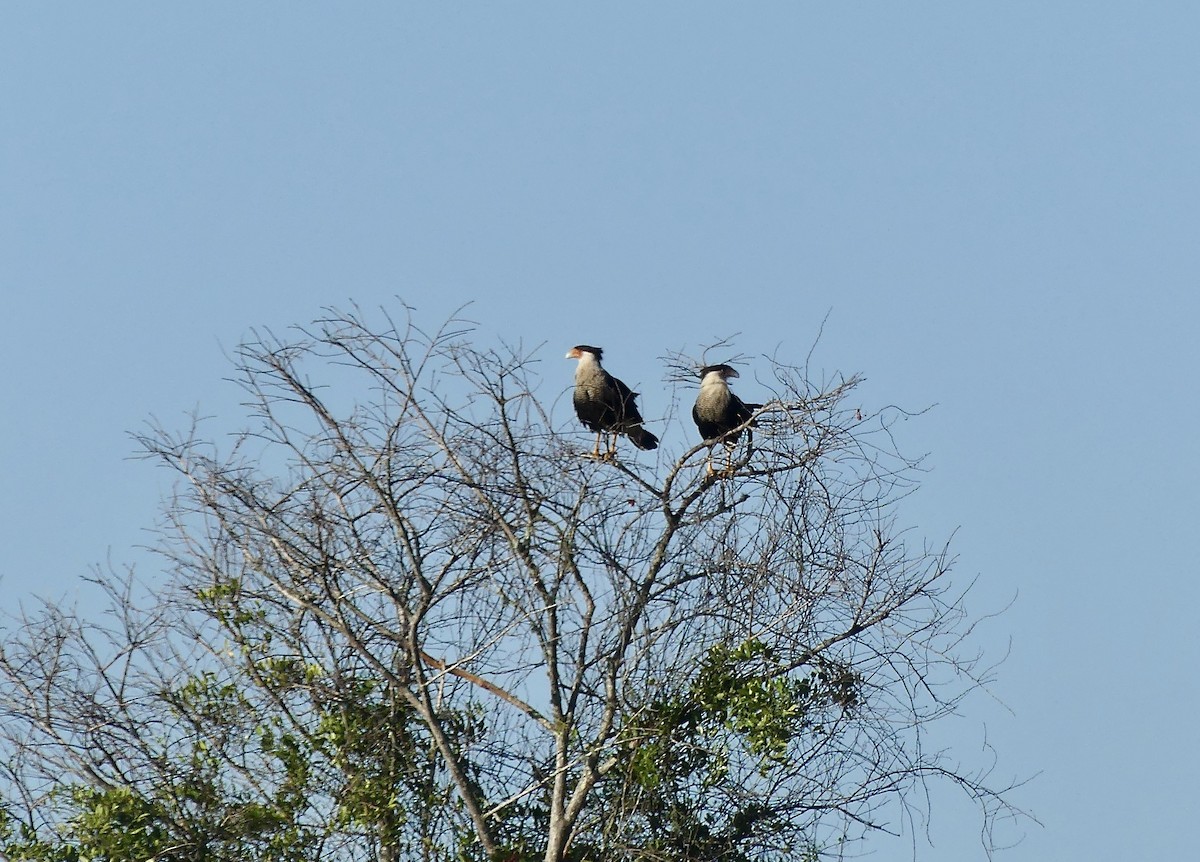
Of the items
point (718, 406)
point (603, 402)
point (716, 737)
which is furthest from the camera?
point (603, 402)

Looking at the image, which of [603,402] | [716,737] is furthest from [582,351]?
[716,737]

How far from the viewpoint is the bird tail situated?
10.5 meters

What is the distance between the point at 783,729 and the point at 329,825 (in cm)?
212

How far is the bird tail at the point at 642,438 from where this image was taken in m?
10.5

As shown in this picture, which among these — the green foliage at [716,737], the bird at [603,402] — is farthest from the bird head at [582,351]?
the green foliage at [716,737]

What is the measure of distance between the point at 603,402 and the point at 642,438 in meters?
0.34

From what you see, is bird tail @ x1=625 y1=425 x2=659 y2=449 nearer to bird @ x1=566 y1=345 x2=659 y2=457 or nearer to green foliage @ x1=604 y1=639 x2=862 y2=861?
bird @ x1=566 y1=345 x2=659 y2=457

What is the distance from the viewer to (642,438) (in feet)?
35.0

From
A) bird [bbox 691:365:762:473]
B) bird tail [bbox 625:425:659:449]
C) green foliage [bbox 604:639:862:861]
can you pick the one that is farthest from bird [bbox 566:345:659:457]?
green foliage [bbox 604:639:862:861]

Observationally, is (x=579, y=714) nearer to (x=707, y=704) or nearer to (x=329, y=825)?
(x=707, y=704)

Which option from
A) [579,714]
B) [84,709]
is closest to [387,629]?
[579,714]

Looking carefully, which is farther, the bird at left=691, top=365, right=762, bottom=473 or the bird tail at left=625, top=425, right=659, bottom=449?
the bird tail at left=625, top=425, right=659, bottom=449

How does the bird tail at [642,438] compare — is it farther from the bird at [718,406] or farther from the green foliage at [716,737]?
the green foliage at [716,737]

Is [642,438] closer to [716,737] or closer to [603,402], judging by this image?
[603,402]
